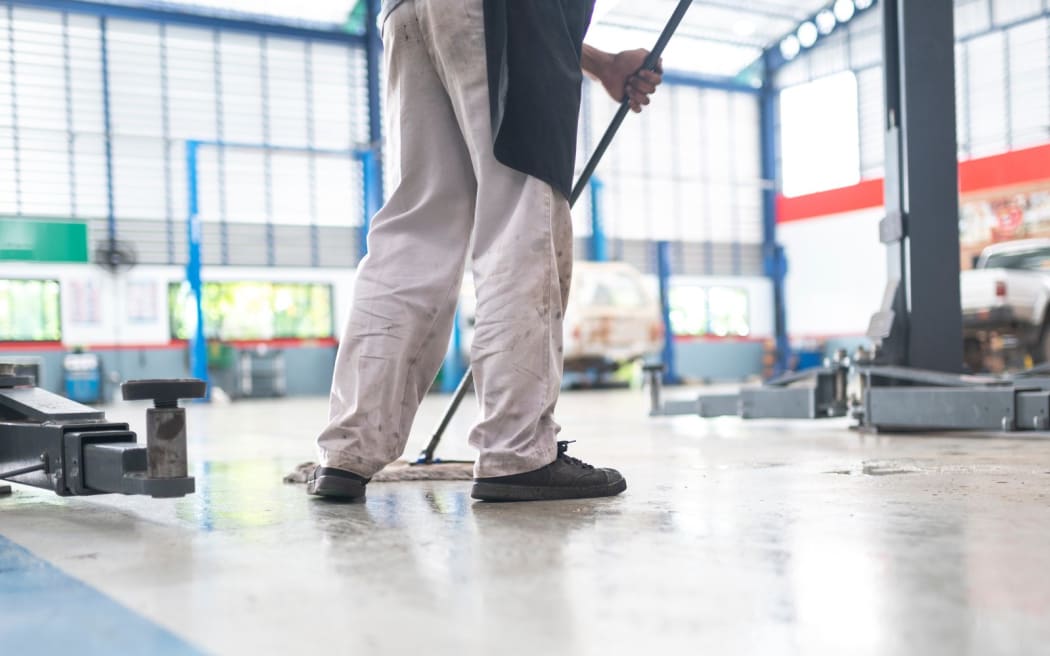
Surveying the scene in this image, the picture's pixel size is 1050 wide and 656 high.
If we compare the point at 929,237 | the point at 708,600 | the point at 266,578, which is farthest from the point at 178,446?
the point at 929,237

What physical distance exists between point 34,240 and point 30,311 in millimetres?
1029

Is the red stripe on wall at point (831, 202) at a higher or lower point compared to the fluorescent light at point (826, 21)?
lower

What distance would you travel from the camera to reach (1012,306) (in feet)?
26.7

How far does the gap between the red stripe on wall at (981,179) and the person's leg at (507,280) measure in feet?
43.3

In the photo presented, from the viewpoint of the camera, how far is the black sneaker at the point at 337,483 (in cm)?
182

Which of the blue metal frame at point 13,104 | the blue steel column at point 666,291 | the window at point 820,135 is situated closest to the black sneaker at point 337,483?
the blue steel column at point 666,291

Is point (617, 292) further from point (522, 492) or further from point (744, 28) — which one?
point (522, 492)

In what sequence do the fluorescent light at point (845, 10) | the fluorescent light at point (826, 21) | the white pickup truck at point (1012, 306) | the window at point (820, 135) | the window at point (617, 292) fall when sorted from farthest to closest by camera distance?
1. the fluorescent light at point (826, 21)
2. the window at point (820, 135)
3. the fluorescent light at point (845, 10)
4. the window at point (617, 292)
5. the white pickup truck at point (1012, 306)

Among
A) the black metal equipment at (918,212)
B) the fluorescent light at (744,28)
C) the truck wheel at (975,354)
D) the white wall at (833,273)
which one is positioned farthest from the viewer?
the fluorescent light at (744,28)

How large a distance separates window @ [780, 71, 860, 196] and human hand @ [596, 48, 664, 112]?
59.5 ft

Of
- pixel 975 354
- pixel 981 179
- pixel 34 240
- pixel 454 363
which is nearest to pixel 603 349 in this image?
pixel 454 363

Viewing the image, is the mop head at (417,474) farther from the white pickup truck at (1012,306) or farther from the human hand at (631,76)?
the white pickup truck at (1012,306)

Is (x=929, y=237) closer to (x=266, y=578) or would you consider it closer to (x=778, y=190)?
(x=266, y=578)

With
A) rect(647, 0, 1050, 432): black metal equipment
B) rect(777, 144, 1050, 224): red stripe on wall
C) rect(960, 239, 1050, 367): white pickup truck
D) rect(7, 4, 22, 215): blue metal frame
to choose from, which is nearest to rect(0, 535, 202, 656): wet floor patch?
rect(647, 0, 1050, 432): black metal equipment
